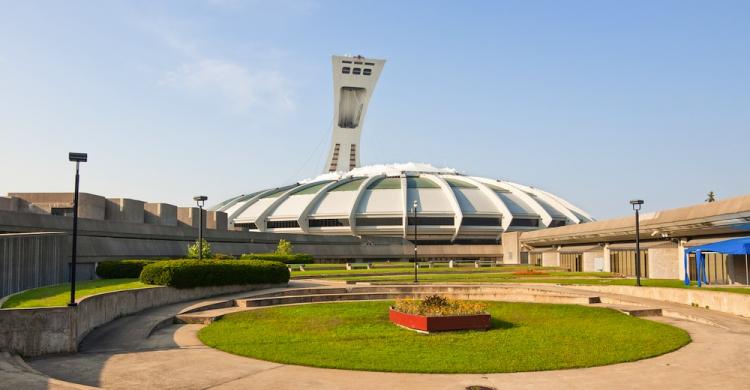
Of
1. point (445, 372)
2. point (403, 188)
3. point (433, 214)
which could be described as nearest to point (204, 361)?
point (445, 372)

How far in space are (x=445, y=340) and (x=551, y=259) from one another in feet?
158

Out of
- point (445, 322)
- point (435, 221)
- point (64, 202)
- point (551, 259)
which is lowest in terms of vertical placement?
point (445, 322)

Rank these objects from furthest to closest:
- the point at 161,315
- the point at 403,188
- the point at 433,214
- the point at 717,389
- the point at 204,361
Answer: the point at 403,188
the point at 433,214
the point at 161,315
the point at 204,361
the point at 717,389

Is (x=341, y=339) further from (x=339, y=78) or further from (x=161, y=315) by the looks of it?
(x=339, y=78)

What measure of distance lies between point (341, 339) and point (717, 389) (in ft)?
31.7

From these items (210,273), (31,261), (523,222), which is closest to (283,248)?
(210,273)

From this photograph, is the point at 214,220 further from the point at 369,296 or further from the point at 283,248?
the point at 369,296

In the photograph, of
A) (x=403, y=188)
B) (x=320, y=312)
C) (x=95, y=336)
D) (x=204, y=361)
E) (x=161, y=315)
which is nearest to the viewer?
(x=204, y=361)

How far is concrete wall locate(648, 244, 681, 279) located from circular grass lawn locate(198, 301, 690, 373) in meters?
18.7

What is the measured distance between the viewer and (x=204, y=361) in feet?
46.9

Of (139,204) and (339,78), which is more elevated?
(339,78)

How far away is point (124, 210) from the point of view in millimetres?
43844

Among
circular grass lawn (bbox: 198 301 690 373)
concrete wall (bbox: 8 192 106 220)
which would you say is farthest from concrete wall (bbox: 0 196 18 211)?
circular grass lawn (bbox: 198 301 690 373)

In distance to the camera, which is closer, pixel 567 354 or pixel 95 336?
pixel 567 354
